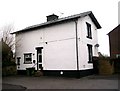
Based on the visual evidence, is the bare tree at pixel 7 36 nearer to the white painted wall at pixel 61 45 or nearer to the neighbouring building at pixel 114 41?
the white painted wall at pixel 61 45

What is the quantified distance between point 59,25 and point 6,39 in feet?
37.6

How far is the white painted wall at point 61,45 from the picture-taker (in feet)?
60.6

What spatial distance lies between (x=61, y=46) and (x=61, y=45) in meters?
0.11

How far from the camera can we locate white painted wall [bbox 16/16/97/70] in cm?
1846

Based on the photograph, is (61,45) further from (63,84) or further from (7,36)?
(7,36)

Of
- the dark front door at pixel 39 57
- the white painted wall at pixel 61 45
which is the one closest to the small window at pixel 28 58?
the white painted wall at pixel 61 45

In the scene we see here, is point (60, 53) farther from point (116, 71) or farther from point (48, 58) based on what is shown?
point (116, 71)

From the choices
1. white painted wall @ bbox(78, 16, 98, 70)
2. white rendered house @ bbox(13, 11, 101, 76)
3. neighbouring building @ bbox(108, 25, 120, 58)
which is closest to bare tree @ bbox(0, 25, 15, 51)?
white rendered house @ bbox(13, 11, 101, 76)

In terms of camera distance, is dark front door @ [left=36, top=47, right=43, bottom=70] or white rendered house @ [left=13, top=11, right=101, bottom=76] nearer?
white rendered house @ [left=13, top=11, right=101, bottom=76]

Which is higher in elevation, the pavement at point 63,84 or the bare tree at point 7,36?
the bare tree at point 7,36

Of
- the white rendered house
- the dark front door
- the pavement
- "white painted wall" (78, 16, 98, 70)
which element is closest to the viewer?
the pavement

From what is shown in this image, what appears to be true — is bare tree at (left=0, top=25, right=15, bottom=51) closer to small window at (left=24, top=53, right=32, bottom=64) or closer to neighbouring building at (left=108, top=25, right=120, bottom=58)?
small window at (left=24, top=53, right=32, bottom=64)

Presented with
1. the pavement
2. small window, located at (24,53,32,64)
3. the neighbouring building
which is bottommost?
the pavement

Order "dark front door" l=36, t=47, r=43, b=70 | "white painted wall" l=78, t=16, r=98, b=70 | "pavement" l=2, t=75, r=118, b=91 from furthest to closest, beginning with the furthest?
"dark front door" l=36, t=47, r=43, b=70, "white painted wall" l=78, t=16, r=98, b=70, "pavement" l=2, t=75, r=118, b=91
